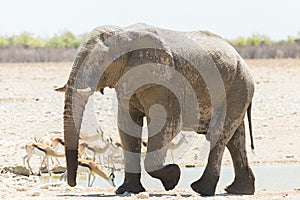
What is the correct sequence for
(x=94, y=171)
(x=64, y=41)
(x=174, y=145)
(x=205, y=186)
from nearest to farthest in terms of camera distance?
(x=205, y=186) → (x=94, y=171) → (x=174, y=145) → (x=64, y=41)

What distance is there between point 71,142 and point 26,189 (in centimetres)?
125

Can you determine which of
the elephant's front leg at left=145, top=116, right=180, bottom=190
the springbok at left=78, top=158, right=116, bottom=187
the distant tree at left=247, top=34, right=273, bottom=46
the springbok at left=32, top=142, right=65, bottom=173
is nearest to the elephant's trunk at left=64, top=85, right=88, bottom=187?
the elephant's front leg at left=145, top=116, right=180, bottom=190

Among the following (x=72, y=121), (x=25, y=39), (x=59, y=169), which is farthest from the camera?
(x=25, y=39)

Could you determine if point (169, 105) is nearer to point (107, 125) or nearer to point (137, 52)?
point (137, 52)

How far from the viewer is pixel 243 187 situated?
37.8 feet

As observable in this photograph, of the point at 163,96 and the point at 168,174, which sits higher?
the point at 163,96

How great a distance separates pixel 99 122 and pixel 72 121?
1000cm

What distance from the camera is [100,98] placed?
2308 cm

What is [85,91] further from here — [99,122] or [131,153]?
[99,122]

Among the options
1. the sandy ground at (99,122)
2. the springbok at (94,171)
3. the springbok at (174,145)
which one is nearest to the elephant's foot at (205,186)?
the sandy ground at (99,122)

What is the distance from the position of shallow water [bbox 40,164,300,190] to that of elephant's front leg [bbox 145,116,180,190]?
6.55ft

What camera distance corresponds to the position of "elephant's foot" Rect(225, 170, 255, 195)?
11.5 meters

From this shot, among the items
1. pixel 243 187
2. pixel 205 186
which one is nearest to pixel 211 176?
pixel 205 186

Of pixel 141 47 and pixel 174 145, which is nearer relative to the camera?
pixel 141 47
